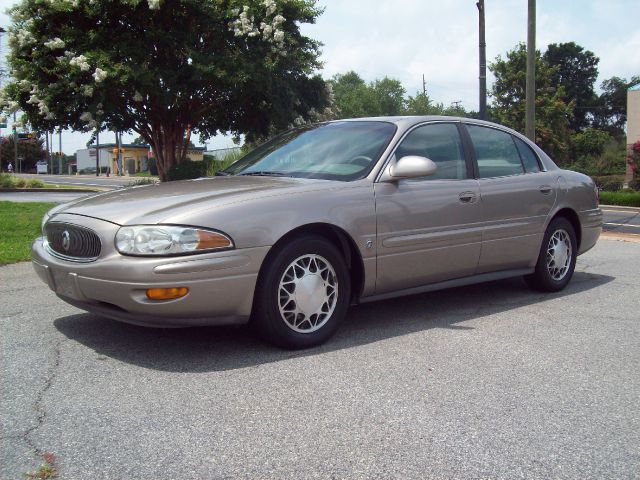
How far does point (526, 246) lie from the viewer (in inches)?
225

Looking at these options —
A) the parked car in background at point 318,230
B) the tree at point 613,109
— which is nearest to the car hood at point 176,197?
the parked car in background at point 318,230

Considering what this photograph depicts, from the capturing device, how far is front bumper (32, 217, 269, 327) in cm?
368

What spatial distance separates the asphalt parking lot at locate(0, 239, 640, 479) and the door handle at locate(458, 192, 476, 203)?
90 centimetres

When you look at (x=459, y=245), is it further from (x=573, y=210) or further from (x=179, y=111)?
(x=179, y=111)

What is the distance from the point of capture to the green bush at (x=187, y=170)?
18.1 m

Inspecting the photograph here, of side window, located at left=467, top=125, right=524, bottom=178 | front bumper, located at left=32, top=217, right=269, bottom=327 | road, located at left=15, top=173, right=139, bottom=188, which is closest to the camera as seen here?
front bumper, located at left=32, top=217, right=269, bottom=327

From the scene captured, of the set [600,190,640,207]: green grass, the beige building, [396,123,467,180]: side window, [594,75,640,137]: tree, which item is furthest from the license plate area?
[594,75,640,137]: tree

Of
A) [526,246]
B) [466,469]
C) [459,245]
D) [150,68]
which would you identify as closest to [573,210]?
[526,246]

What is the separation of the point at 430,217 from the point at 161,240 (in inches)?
79.4

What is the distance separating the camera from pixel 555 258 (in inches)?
240

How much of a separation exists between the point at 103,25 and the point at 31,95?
2512 mm

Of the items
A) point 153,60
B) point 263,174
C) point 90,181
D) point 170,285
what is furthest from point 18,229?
point 90,181

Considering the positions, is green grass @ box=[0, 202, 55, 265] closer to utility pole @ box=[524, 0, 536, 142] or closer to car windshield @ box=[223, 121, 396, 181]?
car windshield @ box=[223, 121, 396, 181]

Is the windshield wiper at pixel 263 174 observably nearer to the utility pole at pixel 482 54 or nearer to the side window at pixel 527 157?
the side window at pixel 527 157
